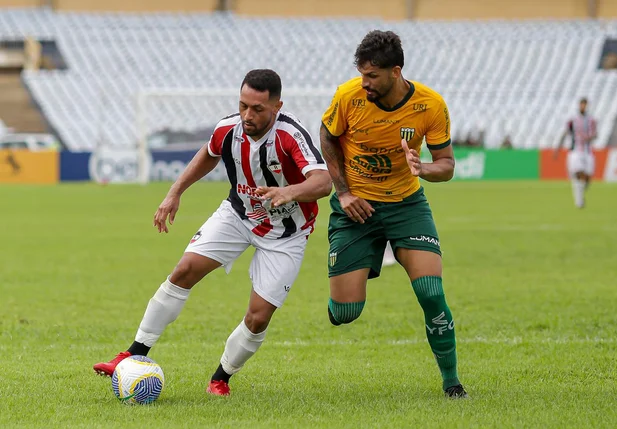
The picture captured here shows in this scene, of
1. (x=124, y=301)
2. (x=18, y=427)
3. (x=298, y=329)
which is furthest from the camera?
(x=124, y=301)

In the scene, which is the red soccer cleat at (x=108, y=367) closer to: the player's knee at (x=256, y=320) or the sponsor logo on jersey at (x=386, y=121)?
the player's knee at (x=256, y=320)

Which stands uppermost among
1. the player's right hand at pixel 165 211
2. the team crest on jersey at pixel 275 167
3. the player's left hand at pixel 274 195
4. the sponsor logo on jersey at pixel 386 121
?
the sponsor logo on jersey at pixel 386 121

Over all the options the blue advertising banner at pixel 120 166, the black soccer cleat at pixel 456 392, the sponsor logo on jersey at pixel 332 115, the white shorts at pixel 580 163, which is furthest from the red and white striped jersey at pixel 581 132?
the black soccer cleat at pixel 456 392

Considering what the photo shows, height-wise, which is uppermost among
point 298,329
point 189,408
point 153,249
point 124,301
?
point 189,408

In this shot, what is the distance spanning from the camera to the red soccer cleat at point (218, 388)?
6233 millimetres

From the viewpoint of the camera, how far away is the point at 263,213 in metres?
6.37

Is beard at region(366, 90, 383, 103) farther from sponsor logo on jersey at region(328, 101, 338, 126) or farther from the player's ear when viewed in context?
sponsor logo on jersey at region(328, 101, 338, 126)

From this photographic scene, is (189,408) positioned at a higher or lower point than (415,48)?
higher

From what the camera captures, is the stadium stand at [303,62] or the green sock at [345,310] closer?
the green sock at [345,310]

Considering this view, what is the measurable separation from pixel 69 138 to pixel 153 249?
96.2ft

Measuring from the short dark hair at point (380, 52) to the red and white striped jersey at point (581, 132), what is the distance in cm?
1795

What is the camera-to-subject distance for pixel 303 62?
48906 millimetres

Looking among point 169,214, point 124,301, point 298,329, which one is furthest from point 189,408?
point 124,301

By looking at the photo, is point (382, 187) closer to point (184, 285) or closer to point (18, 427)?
point (184, 285)
